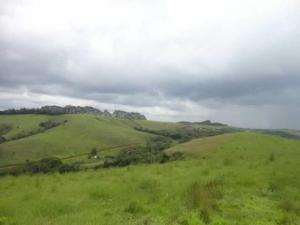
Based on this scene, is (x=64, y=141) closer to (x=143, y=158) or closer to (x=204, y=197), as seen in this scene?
(x=143, y=158)

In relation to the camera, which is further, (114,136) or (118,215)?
(114,136)

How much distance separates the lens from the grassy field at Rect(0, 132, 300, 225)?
1745 cm

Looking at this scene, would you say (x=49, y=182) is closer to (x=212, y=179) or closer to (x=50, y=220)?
(x=212, y=179)

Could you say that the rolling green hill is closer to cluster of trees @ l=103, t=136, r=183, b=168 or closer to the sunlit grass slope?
the sunlit grass slope

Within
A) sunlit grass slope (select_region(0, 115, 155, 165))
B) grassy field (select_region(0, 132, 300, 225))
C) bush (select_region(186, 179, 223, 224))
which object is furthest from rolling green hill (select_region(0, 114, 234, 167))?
bush (select_region(186, 179, 223, 224))

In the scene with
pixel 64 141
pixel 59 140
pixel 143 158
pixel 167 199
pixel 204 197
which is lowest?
pixel 64 141

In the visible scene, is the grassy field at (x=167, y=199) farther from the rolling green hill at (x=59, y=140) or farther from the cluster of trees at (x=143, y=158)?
the rolling green hill at (x=59, y=140)

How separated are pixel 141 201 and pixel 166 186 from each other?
523 cm

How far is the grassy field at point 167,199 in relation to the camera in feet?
57.3

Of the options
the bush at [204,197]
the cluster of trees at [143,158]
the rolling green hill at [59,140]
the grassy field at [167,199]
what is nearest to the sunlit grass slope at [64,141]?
the rolling green hill at [59,140]

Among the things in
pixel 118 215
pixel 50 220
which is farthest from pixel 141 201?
pixel 50 220

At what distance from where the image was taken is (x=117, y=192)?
79.4 feet

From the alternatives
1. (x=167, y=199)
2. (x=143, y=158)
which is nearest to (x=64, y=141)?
(x=143, y=158)

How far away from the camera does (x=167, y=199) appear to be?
70.2ft
